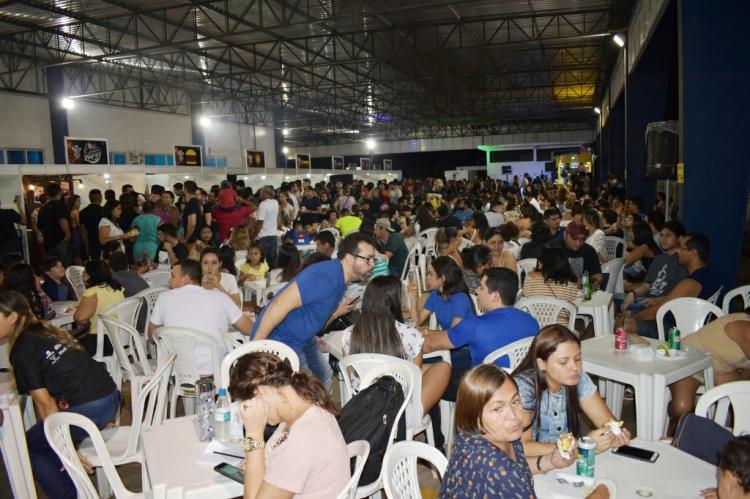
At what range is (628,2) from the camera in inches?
464

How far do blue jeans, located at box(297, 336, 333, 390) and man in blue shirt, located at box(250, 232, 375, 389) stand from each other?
1 cm

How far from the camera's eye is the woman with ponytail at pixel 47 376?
299 centimetres

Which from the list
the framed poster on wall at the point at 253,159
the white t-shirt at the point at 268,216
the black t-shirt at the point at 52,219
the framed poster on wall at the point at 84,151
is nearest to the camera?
the black t-shirt at the point at 52,219

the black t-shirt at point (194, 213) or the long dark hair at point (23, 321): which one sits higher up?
the black t-shirt at point (194, 213)

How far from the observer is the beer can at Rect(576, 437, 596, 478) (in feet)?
7.20

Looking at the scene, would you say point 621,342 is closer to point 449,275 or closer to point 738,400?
point 738,400

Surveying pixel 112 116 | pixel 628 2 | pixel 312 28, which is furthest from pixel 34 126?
pixel 628 2

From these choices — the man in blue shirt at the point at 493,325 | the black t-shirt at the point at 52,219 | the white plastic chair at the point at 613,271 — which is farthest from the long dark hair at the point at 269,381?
the black t-shirt at the point at 52,219

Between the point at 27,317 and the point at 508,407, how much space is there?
2513 mm

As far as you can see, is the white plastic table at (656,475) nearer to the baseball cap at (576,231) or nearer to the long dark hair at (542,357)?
the long dark hair at (542,357)

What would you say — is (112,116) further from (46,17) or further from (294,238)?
(294,238)

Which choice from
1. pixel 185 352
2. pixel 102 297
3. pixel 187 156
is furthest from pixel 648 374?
pixel 187 156

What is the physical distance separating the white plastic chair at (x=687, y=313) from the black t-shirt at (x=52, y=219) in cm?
771

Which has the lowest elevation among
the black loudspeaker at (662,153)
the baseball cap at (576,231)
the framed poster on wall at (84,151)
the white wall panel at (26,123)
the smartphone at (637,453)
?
the smartphone at (637,453)
